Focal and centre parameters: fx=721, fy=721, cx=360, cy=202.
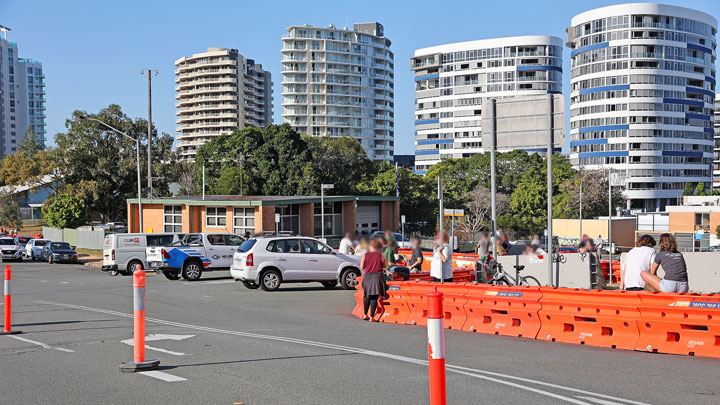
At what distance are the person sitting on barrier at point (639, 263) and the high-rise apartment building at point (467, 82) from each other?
116411mm

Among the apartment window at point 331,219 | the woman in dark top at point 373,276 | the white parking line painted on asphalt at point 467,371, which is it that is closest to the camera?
the white parking line painted on asphalt at point 467,371

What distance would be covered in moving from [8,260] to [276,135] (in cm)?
Result: 3538

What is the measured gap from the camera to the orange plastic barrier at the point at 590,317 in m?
10.8

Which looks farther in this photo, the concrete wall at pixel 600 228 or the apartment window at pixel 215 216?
the concrete wall at pixel 600 228

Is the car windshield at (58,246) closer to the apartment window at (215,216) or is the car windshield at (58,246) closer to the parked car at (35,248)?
the parked car at (35,248)

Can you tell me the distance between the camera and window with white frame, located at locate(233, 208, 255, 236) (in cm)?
4841

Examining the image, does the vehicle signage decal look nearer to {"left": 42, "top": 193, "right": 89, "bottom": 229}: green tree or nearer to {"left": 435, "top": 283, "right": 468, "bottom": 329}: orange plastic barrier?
{"left": 435, "top": 283, "right": 468, "bottom": 329}: orange plastic barrier

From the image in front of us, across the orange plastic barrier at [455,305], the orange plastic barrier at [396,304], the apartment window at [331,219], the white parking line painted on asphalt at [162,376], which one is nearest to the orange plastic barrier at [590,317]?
the orange plastic barrier at [455,305]

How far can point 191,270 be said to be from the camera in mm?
26531

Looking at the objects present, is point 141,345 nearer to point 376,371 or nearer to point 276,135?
point 376,371

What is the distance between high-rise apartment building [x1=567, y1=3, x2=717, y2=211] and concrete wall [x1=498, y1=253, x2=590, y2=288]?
94.4 m

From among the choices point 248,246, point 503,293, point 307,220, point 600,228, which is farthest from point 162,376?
point 600,228

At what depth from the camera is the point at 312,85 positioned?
14150cm

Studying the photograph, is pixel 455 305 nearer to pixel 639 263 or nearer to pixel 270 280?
pixel 639 263
